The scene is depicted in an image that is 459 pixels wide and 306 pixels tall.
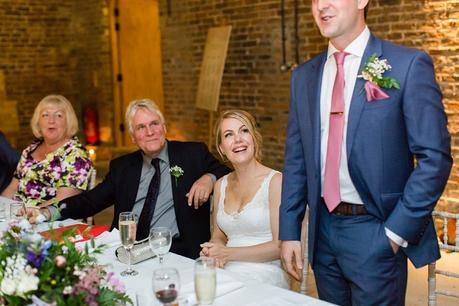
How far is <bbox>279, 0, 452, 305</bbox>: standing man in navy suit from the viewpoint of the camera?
2.10m

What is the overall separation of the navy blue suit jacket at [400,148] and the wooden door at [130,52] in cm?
831

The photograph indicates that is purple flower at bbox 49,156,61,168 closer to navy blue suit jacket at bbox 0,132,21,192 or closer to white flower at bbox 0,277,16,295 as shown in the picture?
navy blue suit jacket at bbox 0,132,21,192

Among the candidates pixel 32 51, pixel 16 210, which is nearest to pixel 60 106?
pixel 16 210

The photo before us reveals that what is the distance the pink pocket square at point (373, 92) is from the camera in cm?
211

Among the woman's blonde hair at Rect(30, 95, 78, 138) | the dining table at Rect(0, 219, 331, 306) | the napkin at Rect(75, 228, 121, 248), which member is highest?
A: the woman's blonde hair at Rect(30, 95, 78, 138)

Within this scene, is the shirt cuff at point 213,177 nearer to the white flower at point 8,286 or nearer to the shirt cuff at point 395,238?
the shirt cuff at point 395,238

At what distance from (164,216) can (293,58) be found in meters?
3.42

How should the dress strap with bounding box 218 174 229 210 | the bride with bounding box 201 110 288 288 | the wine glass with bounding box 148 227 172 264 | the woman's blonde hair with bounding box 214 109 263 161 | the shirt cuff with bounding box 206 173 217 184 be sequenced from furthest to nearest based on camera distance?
the shirt cuff with bounding box 206 173 217 184 → the dress strap with bounding box 218 174 229 210 → the woman's blonde hair with bounding box 214 109 263 161 → the bride with bounding box 201 110 288 288 → the wine glass with bounding box 148 227 172 264

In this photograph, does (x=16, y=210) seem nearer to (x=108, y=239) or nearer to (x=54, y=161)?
(x=108, y=239)

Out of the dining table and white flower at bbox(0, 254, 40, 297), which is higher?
white flower at bbox(0, 254, 40, 297)

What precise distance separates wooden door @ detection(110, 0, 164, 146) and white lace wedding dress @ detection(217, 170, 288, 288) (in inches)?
295

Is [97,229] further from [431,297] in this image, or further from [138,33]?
[138,33]

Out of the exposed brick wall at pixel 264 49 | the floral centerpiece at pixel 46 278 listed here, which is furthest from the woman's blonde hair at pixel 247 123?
the exposed brick wall at pixel 264 49

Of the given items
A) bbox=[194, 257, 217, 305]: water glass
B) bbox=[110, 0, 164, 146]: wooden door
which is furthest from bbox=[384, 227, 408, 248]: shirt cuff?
bbox=[110, 0, 164, 146]: wooden door
